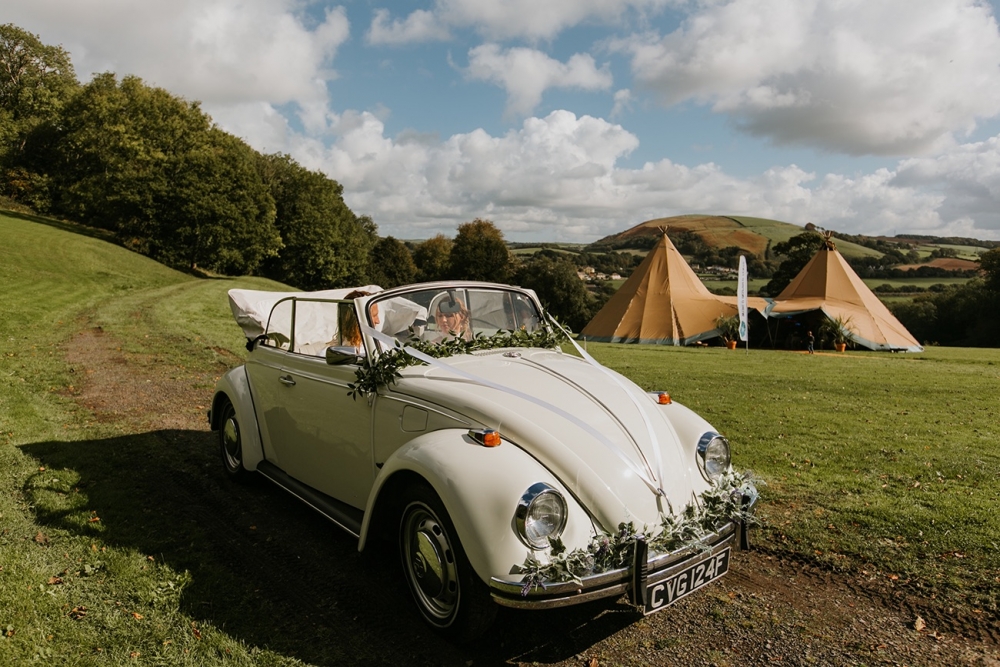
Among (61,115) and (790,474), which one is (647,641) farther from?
(61,115)

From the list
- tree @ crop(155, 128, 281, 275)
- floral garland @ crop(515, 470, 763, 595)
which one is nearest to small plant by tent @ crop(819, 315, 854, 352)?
floral garland @ crop(515, 470, 763, 595)

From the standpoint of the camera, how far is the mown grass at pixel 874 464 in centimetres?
488

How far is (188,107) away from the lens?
185ft

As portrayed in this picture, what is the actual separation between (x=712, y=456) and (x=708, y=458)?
0.15 ft

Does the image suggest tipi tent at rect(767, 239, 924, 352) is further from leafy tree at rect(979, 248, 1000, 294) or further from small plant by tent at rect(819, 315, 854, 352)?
leafy tree at rect(979, 248, 1000, 294)

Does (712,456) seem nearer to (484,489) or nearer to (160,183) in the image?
(484,489)

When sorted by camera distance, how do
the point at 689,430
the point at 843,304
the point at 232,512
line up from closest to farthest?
the point at 689,430 → the point at 232,512 → the point at 843,304

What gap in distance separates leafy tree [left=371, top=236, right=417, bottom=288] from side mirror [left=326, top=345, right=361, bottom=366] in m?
73.0

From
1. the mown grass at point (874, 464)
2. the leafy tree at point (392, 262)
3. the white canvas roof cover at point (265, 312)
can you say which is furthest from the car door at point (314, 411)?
the leafy tree at point (392, 262)

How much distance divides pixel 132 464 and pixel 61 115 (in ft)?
202

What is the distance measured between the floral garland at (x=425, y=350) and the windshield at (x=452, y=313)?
6cm

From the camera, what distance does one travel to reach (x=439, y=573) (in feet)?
12.1

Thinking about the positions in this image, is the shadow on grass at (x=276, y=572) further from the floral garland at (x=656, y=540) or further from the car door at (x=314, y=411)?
the floral garland at (x=656, y=540)

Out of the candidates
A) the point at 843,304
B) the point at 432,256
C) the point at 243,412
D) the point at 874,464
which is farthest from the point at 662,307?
the point at 432,256
